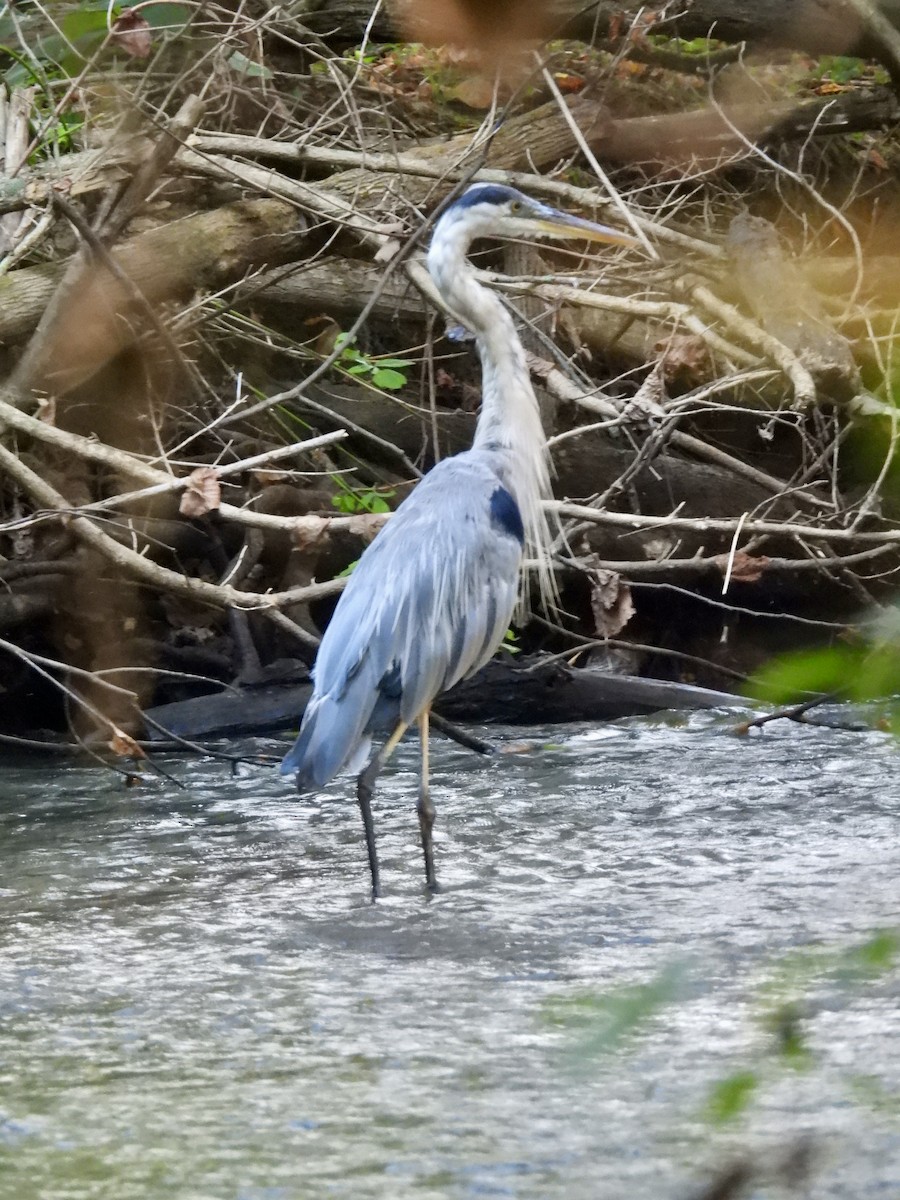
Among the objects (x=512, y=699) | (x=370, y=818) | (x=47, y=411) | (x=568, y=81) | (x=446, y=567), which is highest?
(x=568, y=81)

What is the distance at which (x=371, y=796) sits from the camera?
446 centimetres

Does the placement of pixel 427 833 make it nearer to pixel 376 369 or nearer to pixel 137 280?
pixel 376 369

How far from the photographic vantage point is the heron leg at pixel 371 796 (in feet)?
14.0

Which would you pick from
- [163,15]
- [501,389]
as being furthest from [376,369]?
[163,15]

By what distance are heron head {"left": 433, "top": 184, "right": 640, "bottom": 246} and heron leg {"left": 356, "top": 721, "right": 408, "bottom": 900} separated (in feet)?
5.24

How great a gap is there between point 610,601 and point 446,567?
3.75 ft

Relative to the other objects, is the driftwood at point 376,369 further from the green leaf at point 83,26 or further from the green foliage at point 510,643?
the green leaf at point 83,26

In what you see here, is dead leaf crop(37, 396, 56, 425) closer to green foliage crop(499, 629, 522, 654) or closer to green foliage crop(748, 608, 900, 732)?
green foliage crop(499, 629, 522, 654)

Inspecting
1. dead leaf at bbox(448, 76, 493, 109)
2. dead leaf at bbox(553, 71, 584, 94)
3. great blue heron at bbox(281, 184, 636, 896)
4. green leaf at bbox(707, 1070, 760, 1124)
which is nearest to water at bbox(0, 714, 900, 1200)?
green leaf at bbox(707, 1070, 760, 1124)

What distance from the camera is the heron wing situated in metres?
4.41

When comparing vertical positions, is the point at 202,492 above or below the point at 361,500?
above

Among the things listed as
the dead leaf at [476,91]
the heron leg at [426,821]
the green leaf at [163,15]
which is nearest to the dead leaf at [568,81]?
the dead leaf at [476,91]

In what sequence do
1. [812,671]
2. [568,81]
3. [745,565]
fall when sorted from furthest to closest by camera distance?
[568,81] < [745,565] < [812,671]

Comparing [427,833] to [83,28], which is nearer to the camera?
[83,28]
